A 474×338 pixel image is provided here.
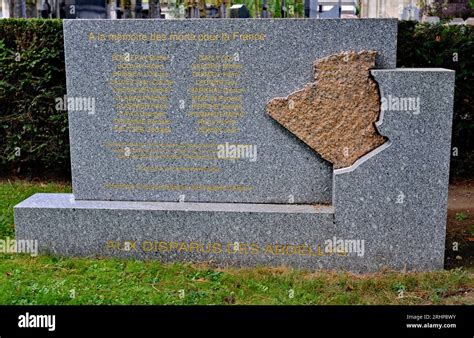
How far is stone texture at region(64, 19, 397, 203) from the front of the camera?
5871 millimetres

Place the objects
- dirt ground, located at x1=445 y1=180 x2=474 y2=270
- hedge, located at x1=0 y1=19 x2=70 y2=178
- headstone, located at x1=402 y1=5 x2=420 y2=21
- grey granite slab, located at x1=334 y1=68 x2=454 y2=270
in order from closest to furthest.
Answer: grey granite slab, located at x1=334 y1=68 x2=454 y2=270 < dirt ground, located at x1=445 y1=180 x2=474 y2=270 < hedge, located at x1=0 y1=19 x2=70 y2=178 < headstone, located at x1=402 y1=5 x2=420 y2=21

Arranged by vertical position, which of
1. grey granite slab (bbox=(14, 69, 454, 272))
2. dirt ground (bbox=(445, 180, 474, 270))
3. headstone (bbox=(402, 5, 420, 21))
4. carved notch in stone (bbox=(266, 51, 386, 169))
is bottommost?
dirt ground (bbox=(445, 180, 474, 270))

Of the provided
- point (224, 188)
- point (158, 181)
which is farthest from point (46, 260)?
point (224, 188)

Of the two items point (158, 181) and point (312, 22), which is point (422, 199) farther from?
point (158, 181)

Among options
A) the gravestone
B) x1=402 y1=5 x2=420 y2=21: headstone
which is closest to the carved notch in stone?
the gravestone

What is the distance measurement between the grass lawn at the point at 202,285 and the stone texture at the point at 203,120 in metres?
0.74

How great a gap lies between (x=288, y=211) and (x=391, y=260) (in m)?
1.01

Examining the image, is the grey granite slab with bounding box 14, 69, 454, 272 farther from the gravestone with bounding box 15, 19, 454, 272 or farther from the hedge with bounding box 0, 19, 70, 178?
the hedge with bounding box 0, 19, 70, 178

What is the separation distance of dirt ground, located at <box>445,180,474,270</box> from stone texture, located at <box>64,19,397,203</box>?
4.60 ft

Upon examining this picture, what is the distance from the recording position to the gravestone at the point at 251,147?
570 cm

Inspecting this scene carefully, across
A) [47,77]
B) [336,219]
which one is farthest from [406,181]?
[47,77]

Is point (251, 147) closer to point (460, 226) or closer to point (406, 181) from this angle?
point (406, 181)

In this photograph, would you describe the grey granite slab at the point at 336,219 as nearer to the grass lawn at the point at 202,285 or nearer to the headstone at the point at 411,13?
the grass lawn at the point at 202,285

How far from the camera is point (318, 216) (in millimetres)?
5777
